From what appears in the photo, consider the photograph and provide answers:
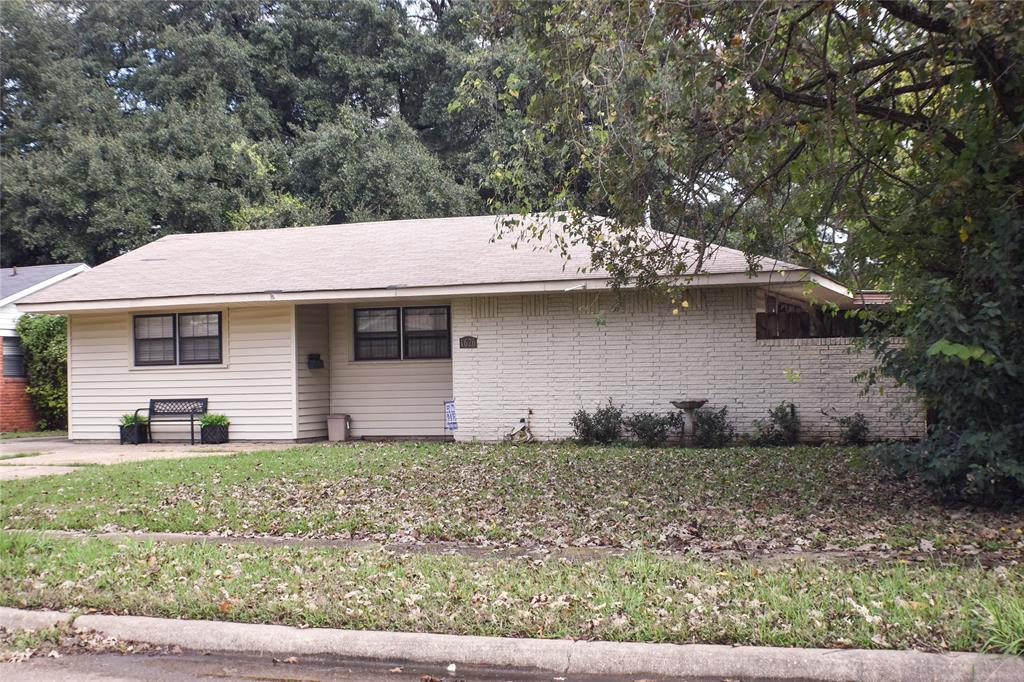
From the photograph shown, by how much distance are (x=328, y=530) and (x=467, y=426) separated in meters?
8.86

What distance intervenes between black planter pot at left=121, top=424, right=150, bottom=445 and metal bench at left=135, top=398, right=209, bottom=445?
147mm

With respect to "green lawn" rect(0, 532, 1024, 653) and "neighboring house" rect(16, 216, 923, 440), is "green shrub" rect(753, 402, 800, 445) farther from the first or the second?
"green lawn" rect(0, 532, 1024, 653)

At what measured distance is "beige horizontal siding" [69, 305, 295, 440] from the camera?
19.0 meters

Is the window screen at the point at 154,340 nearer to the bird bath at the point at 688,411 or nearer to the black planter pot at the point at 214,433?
the black planter pot at the point at 214,433

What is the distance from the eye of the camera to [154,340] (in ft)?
65.5

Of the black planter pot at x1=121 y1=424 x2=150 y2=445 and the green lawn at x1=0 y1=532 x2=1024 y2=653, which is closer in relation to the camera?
the green lawn at x1=0 y1=532 x2=1024 y2=653

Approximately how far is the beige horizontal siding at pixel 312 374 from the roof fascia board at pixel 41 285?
8466 mm

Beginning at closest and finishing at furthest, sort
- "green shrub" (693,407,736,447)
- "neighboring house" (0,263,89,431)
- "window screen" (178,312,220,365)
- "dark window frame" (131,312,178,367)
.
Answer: "green shrub" (693,407,736,447), "window screen" (178,312,220,365), "dark window frame" (131,312,178,367), "neighboring house" (0,263,89,431)

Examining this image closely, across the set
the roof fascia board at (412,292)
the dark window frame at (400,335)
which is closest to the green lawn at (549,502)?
the roof fascia board at (412,292)

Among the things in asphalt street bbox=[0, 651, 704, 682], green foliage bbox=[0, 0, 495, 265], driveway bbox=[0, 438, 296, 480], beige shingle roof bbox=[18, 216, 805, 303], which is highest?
green foliage bbox=[0, 0, 495, 265]

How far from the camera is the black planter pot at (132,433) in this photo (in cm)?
1970

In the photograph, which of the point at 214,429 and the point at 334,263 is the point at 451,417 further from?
the point at 214,429

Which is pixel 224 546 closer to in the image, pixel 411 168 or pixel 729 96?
pixel 729 96

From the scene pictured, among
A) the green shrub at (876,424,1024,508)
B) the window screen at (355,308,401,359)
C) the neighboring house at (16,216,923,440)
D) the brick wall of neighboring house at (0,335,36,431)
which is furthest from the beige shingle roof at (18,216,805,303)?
the green shrub at (876,424,1024,508)
